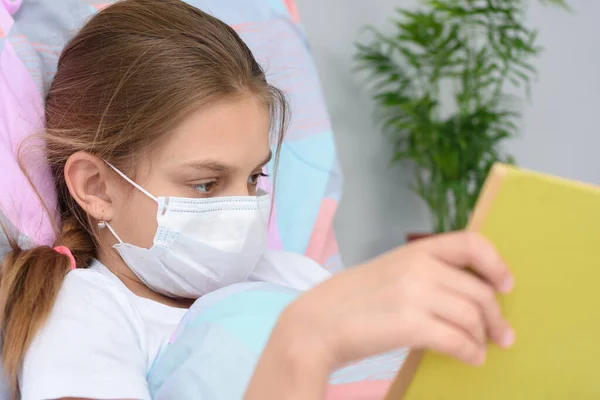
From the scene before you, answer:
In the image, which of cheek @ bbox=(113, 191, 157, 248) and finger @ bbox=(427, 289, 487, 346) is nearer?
finger @ bbox=(427, 289, 487, 346)

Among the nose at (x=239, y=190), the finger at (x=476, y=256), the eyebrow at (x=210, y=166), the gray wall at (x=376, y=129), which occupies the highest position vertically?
the finger at (x=476, y=256)

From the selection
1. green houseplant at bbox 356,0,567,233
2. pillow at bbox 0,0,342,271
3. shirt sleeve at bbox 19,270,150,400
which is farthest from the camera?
green houseplant at bbox 356,0,567,233

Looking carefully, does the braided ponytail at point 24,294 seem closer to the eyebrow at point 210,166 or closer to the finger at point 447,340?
the eyebrow at point 210,166

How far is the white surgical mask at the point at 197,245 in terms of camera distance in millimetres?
953

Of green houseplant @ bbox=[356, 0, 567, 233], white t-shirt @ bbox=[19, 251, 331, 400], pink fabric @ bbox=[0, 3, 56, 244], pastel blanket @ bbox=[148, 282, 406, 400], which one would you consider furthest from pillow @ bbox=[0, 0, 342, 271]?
green houseplant @ bbox=[356, 0, 567, 233]

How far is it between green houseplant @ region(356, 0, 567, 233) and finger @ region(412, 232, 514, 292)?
1.87m

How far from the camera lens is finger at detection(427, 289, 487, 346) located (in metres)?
0.42

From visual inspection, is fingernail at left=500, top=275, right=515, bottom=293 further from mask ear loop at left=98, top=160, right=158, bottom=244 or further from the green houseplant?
the green houseplant

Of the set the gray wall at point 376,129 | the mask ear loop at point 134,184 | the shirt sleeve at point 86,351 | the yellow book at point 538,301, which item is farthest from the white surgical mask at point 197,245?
the gray wall at point 376,129

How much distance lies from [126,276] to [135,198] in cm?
12

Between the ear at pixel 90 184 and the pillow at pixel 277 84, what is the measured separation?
2.4 inches

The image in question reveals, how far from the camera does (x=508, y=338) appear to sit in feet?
1.45

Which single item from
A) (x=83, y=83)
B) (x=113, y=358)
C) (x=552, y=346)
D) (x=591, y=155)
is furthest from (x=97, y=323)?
(x=591, y=155)

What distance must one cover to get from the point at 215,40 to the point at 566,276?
2.35ft
